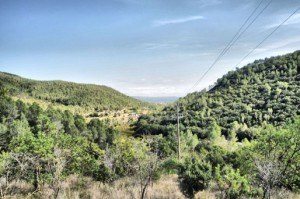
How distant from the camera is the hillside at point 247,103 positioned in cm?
7819

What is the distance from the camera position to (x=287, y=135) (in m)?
12.0

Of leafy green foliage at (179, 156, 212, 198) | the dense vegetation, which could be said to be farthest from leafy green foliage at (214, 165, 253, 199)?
leafy green foliage at (179, 156, 212, 198)

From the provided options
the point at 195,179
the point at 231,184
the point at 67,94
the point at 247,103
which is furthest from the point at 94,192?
the point at 67,94

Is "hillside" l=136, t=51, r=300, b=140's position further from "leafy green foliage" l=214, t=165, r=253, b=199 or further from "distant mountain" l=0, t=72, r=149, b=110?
"distant mountain" l=0, t=72, r=149, b=110

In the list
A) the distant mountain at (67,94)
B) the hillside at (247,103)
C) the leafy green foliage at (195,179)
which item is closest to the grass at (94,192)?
the leafy green foliage at (195,179)

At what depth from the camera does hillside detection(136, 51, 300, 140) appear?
257ft

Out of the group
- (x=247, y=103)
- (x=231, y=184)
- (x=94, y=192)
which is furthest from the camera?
(x=247, y=103)

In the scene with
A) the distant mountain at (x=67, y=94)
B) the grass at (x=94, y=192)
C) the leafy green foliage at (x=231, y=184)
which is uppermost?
the distant mountain at (x=67, y=94)

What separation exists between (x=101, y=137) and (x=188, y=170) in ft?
180

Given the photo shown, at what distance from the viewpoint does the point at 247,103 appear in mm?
94062

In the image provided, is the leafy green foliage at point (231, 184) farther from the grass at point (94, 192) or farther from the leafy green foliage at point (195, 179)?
the leafy green foliage at point (195, 179)

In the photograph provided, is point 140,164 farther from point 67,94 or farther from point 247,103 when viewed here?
point 67,94

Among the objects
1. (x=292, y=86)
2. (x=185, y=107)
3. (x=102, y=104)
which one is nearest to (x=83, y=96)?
(x=102, y=104)

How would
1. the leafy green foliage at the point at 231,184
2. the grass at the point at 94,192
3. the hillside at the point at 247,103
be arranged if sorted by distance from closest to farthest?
the leafy green foliage at the point at 231,184
the grass at the point at 94,192
the hillside at the point at 247,103
